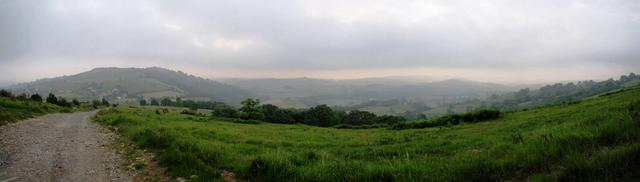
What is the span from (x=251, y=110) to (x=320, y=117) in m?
17.8

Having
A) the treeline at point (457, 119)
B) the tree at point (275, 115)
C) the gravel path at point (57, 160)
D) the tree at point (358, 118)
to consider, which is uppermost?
the gravel path at point (57, 160)

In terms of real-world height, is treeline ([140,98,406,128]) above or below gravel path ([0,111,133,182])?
below

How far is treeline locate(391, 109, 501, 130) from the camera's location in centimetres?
3709

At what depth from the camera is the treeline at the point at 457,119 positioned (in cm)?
3709

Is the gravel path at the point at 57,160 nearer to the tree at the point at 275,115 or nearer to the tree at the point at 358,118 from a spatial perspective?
the tree at the point at 275,115

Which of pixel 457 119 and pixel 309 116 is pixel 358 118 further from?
pixel 457 119

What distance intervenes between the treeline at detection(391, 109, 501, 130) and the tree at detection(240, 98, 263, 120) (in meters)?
47.2

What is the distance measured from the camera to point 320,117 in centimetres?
7944

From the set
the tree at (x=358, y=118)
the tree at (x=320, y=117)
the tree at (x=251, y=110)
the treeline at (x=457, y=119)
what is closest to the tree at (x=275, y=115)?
the tree at (x=251, y=110)

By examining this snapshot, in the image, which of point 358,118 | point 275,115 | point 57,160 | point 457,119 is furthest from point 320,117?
point 57,160

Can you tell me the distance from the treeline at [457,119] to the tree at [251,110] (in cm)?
4724

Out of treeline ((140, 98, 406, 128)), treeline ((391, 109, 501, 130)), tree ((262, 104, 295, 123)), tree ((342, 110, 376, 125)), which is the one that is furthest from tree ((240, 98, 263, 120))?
treeline ((391, 109, 501, 130))

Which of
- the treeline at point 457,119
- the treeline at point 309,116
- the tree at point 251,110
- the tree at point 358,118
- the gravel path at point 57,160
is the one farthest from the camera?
the tree at point 358,118

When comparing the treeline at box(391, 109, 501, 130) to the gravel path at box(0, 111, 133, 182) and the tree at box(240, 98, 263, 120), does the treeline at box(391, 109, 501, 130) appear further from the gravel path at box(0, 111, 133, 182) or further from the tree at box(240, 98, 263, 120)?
the tree at box(240, 98, 263, 120)
